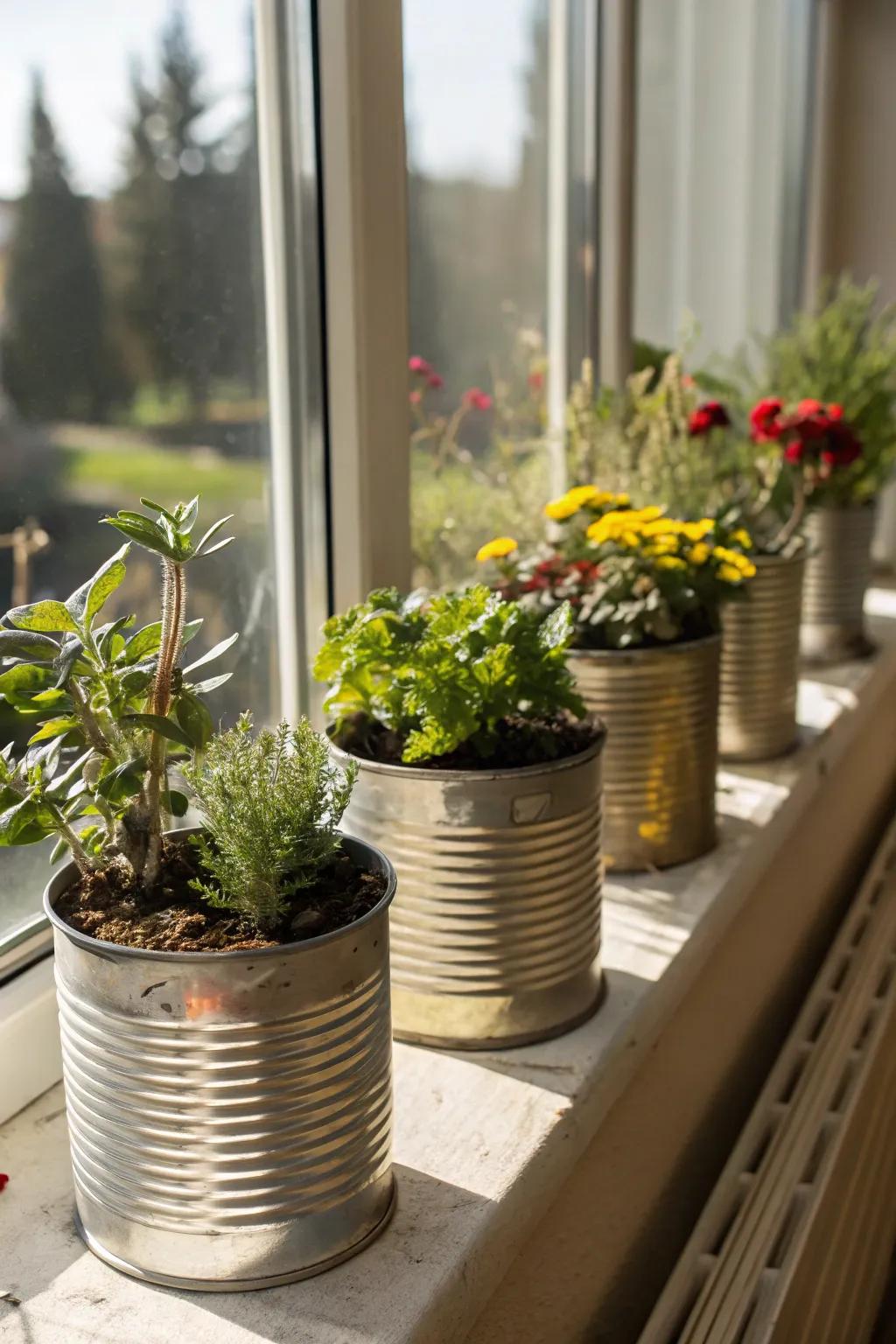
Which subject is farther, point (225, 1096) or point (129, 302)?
point (129, 302)

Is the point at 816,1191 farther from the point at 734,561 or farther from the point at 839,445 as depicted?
the point at 839,445

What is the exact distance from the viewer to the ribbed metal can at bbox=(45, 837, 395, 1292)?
705 millimetres

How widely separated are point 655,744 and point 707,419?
62 centimetres

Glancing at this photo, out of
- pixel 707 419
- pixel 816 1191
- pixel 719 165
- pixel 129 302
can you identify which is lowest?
pixel 816 1191

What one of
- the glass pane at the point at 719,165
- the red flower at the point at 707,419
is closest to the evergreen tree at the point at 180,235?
the red flower at the point at 707,419

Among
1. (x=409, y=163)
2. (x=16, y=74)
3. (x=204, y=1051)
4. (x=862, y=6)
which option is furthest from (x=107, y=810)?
(x=862, y=6)

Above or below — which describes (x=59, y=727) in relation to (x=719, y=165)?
below

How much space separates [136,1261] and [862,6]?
3.18 metres

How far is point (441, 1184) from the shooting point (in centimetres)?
89

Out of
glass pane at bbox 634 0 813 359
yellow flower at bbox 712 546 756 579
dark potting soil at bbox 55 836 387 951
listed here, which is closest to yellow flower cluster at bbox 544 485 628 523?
yellow flower at bbox 712 546 756 579

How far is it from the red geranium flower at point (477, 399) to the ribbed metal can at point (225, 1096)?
0.94 metres

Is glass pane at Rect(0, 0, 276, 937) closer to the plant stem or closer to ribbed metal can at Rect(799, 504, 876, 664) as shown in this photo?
the plant stem

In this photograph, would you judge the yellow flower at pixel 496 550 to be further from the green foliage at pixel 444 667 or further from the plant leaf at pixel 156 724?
the plant leaf at pixel 156 724

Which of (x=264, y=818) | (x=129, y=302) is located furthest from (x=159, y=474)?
(x=264, y=818)
